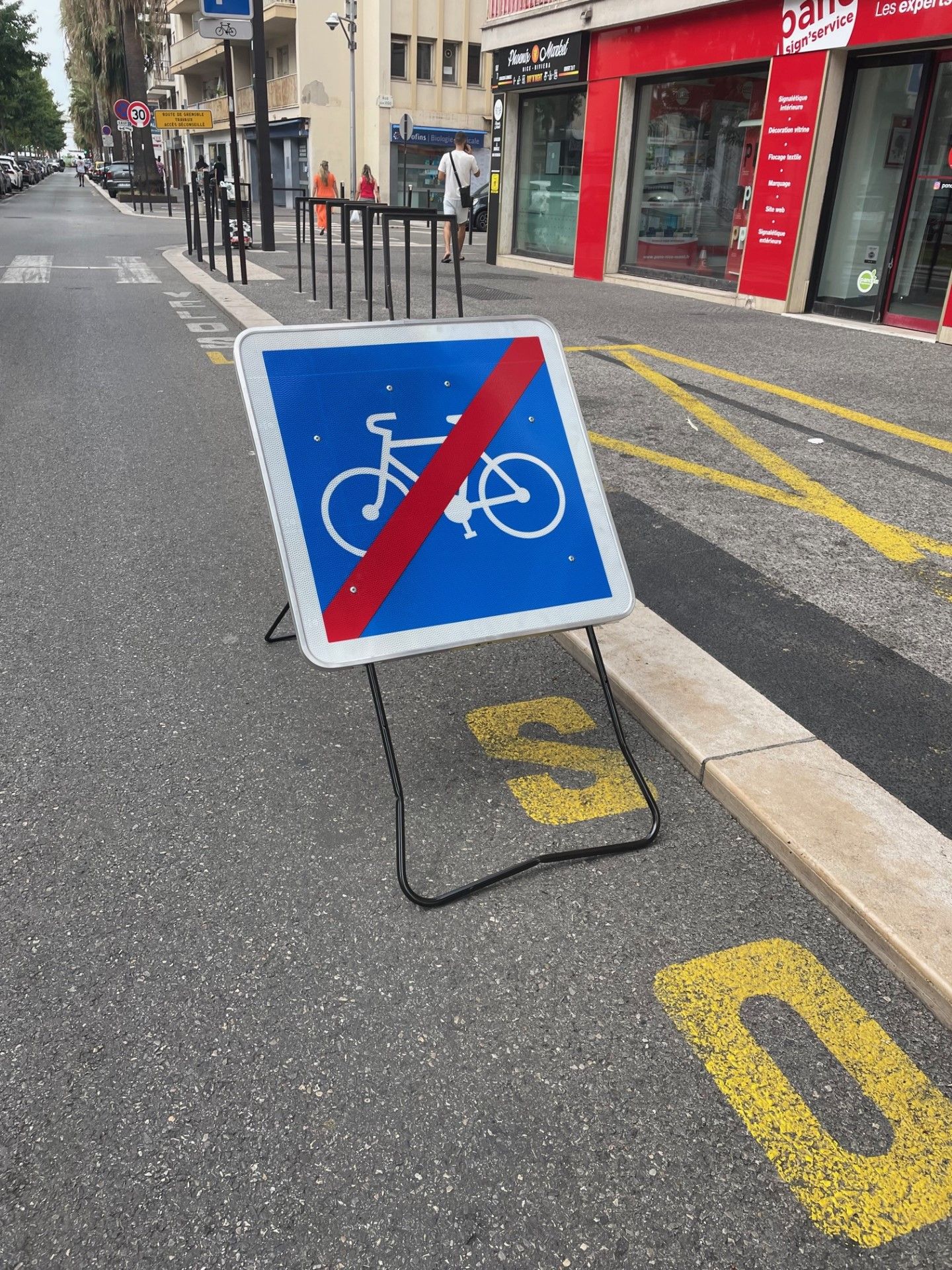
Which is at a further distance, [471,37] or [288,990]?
[471,37]

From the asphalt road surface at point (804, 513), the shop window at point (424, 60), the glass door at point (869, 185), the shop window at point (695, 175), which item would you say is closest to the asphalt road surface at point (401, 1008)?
the asphalt road surface at point (804, 513)

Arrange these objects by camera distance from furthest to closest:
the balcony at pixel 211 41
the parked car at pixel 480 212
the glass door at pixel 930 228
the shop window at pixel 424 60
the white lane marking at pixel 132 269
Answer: the shop window at pixel 424 60
the balcony at pixel 211 41
the parked car at pixel 480 212
the white lane marking at pixel 132 269
the glass door at pixel 930 228

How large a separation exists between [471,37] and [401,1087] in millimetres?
48652

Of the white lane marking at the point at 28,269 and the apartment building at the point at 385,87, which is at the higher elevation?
the apartment building at the point at 385,87

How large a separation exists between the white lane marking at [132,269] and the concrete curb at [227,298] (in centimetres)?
49

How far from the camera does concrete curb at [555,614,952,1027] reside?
7.28 feet

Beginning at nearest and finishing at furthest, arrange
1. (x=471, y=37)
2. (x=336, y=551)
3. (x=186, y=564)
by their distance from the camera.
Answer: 1. (x=336, y=551)
2. (x=186, y=564)
3. (x=471, y=37)

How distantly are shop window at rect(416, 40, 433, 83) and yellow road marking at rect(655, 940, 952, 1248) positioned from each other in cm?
4717

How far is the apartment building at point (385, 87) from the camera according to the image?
40.8 metres

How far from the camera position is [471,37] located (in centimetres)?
4222

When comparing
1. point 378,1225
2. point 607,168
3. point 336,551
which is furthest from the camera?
point 607,168

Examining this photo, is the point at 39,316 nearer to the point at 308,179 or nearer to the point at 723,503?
the point at 723,503

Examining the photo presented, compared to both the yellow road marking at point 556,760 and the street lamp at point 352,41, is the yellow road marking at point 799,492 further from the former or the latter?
the street lamp at point 352,41

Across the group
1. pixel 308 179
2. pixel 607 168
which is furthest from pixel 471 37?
pixel 607 168
